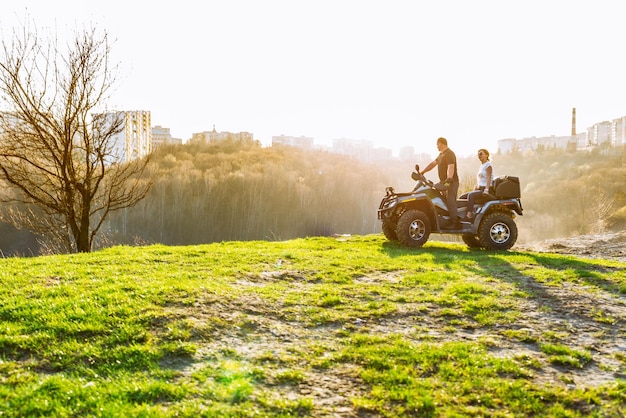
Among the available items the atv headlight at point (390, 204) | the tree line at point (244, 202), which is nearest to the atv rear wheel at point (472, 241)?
the atv headlight at point (390, 204)

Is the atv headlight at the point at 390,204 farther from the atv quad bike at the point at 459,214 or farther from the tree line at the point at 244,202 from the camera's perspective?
the tree line at the point at 244,202

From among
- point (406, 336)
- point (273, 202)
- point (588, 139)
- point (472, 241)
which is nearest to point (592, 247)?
point (472, 241)

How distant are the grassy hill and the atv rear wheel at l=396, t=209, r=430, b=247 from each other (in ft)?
13.7

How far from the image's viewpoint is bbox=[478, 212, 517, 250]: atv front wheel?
1404 centimetres

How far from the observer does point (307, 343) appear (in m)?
5.78

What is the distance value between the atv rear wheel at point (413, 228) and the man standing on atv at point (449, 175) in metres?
0.75

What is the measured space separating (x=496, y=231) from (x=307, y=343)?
992 centimetres

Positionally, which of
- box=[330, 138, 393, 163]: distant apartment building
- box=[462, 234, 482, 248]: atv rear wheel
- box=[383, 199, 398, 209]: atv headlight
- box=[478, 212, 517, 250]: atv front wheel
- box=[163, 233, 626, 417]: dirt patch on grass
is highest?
box=[330, 138, 393, 163]: distant apartment building

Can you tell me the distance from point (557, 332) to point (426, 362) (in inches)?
86.0

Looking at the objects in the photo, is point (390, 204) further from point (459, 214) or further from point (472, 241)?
point (472, 241)

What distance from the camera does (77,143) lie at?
18.0m

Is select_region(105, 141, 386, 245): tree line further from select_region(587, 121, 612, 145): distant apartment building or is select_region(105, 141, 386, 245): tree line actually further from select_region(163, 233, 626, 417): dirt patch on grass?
select_region(587, 121, 612, 145): distant apartment building

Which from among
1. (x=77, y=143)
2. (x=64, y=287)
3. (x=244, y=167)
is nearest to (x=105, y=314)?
(x=64, y=287)

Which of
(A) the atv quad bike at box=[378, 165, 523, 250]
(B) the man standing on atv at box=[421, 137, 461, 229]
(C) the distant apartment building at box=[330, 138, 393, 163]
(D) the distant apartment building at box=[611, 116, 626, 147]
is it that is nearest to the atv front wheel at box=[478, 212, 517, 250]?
(A) the atv quad bike at box=[378, 165, 523, 250]
